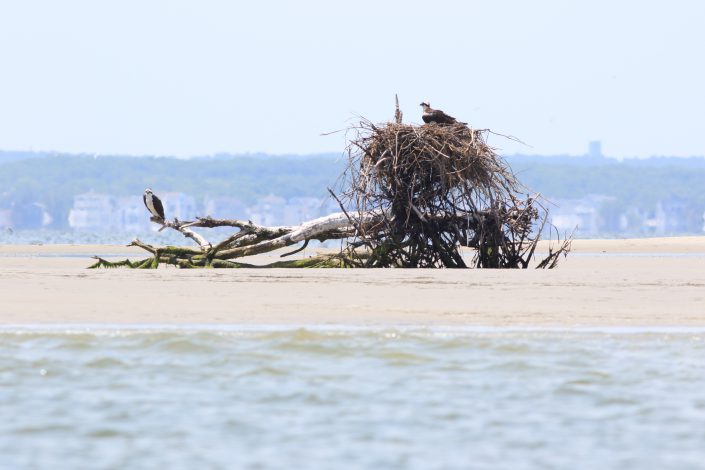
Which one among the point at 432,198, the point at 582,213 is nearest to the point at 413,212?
the point at 432,198

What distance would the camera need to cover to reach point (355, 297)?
1252 centimetres

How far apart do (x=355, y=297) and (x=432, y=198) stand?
417 cm

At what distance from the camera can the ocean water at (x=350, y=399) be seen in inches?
264

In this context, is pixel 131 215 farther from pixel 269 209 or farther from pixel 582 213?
pixel 582 213

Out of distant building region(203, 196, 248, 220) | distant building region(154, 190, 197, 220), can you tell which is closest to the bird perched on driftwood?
distant building region(154, 190, 197, 220)

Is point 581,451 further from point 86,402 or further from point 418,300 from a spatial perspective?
point 418,300

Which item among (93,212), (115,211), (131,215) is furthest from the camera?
(115,211)

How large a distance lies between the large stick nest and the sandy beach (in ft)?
2.91

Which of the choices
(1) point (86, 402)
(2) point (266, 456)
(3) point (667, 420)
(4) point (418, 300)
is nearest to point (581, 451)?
(3) point (667, 420)

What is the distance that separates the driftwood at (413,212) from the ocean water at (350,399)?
5.95 metres

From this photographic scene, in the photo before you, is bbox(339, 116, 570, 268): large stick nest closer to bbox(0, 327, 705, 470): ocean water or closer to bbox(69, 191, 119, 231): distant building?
bbox(0, 327, 705, 470): ocean water

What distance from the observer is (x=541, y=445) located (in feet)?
22.5

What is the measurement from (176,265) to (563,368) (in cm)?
850

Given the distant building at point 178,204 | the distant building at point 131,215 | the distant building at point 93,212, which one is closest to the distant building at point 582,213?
the distant building at point 178,204
